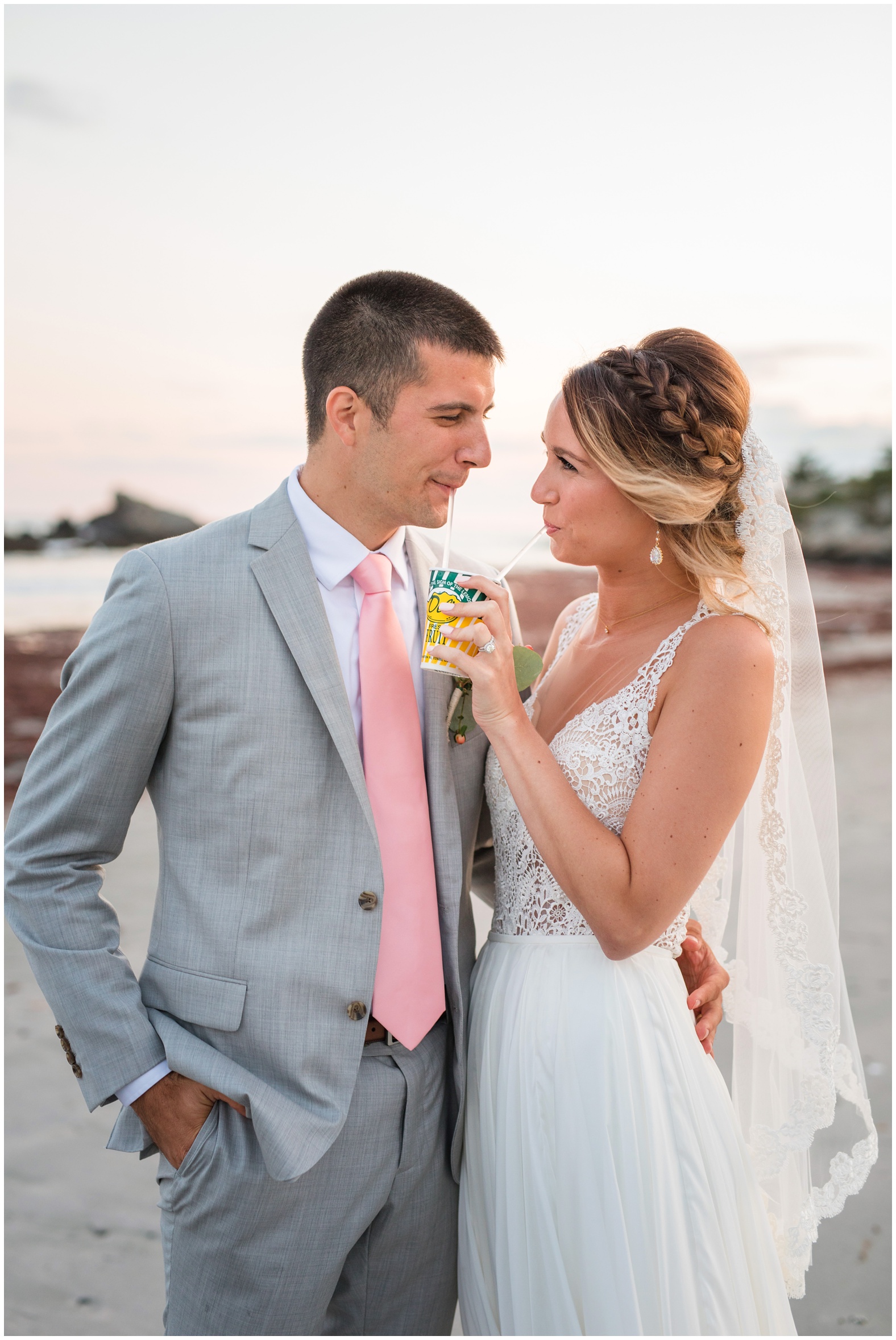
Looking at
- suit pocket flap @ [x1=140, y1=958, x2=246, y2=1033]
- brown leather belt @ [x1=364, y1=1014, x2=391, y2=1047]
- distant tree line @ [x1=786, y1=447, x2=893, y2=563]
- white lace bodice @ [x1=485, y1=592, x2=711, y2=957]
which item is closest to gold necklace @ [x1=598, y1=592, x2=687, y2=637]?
Result: white lace bodice @ [x1=485, y1=592, x2=711, y2=957]

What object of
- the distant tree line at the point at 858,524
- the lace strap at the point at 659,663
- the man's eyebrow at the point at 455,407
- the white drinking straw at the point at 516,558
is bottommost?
the distant tree line at the point at 858,524

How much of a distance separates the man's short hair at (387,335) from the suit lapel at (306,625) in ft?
1.20

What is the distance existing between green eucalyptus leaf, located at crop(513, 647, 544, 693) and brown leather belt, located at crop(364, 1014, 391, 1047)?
0.82 meters

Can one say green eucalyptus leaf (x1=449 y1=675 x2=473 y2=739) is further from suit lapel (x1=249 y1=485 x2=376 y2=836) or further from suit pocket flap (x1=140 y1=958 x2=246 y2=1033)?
suit pocket flap (x1=140 y1=958 x2=246 y2=1033)

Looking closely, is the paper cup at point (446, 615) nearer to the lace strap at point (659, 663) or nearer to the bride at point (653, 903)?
the bride at point (653, 903)

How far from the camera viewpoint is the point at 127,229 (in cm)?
1099

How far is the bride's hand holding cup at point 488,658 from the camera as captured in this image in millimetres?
2037

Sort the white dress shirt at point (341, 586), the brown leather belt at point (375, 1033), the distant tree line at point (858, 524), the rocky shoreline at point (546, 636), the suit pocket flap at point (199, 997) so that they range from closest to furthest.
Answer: the suit pocket flap at point (199, 997) → the brown leather belt at point (375, 1033) → the white dress shirt at point (341, 586) → the rocky shoreline at point (546, 636) → the distant tree line at point (858, 524)

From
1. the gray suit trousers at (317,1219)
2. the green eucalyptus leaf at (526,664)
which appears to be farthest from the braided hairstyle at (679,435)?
the gray suit trousers at (317,1219)

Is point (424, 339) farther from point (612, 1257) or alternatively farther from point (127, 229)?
point (127, 229)

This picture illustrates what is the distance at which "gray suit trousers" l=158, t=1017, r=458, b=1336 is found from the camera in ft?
6.64

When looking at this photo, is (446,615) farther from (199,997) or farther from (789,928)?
(789,928)

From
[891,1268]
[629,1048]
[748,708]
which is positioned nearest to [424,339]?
[748,708]

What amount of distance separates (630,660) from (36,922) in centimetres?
152
